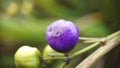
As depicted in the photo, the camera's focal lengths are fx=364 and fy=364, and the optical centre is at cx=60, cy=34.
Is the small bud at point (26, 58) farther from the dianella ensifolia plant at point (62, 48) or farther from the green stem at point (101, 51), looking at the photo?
the green stem at point (101, 51)

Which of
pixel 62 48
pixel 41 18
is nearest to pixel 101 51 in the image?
pixel 62 48

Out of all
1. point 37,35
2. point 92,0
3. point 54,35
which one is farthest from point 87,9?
point 54,35

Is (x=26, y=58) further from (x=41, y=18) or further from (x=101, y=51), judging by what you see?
(x=41, y=18)

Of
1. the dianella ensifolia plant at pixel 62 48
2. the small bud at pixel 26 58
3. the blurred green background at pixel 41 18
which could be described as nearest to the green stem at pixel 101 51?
the dianella ensifolia plant at pixel 62 48

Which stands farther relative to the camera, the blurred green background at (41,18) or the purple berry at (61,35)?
the blurred green background at (41,18)

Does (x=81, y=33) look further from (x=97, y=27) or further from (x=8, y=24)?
(x=8, y=24)

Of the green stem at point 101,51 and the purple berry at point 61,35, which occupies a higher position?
the purple berry at point 61,35
